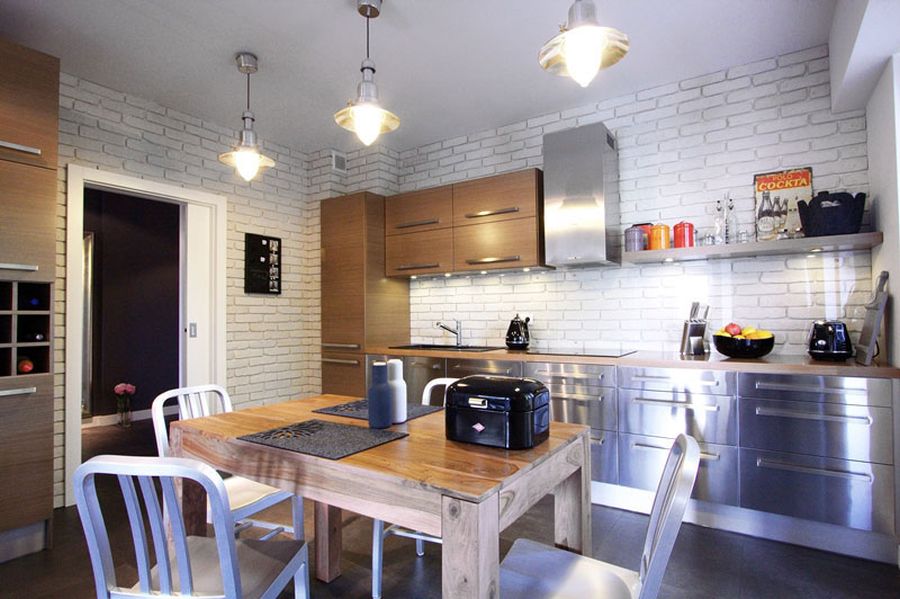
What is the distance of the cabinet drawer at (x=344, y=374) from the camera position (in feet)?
13.5

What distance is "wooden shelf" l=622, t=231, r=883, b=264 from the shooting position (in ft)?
8.34

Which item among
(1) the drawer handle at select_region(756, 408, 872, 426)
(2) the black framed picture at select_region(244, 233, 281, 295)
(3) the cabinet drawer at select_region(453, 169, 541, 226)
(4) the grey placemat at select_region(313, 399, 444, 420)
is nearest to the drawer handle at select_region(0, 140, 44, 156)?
(2) the black framed picture at select_region(244, 233, 281, 295)

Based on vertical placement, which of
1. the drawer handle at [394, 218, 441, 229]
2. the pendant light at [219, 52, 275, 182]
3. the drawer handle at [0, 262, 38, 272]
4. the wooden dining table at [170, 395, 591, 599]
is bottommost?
the wooden dining table at [170, 395, 591, 599]

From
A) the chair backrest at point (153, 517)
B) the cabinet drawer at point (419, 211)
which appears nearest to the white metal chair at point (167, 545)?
the chair backrest at point (153, 517)

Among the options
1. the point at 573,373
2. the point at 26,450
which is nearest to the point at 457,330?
the point at 573,373

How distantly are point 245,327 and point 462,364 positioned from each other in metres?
1.98

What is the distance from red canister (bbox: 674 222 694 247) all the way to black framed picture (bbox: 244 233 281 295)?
131 inches

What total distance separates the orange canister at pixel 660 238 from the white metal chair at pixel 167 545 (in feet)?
8.94

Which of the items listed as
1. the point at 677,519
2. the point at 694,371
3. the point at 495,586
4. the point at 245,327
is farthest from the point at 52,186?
the point at 694,371

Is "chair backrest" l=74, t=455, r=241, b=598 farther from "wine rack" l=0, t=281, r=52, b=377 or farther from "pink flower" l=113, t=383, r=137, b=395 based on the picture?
"pink flower" l=113, t=383, r=137, b=395

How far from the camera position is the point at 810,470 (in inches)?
95.1

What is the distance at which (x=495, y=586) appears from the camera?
3.67 ft

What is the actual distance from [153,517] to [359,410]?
3.04ft

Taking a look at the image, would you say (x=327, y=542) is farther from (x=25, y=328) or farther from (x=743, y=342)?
(x=743, y=342)
